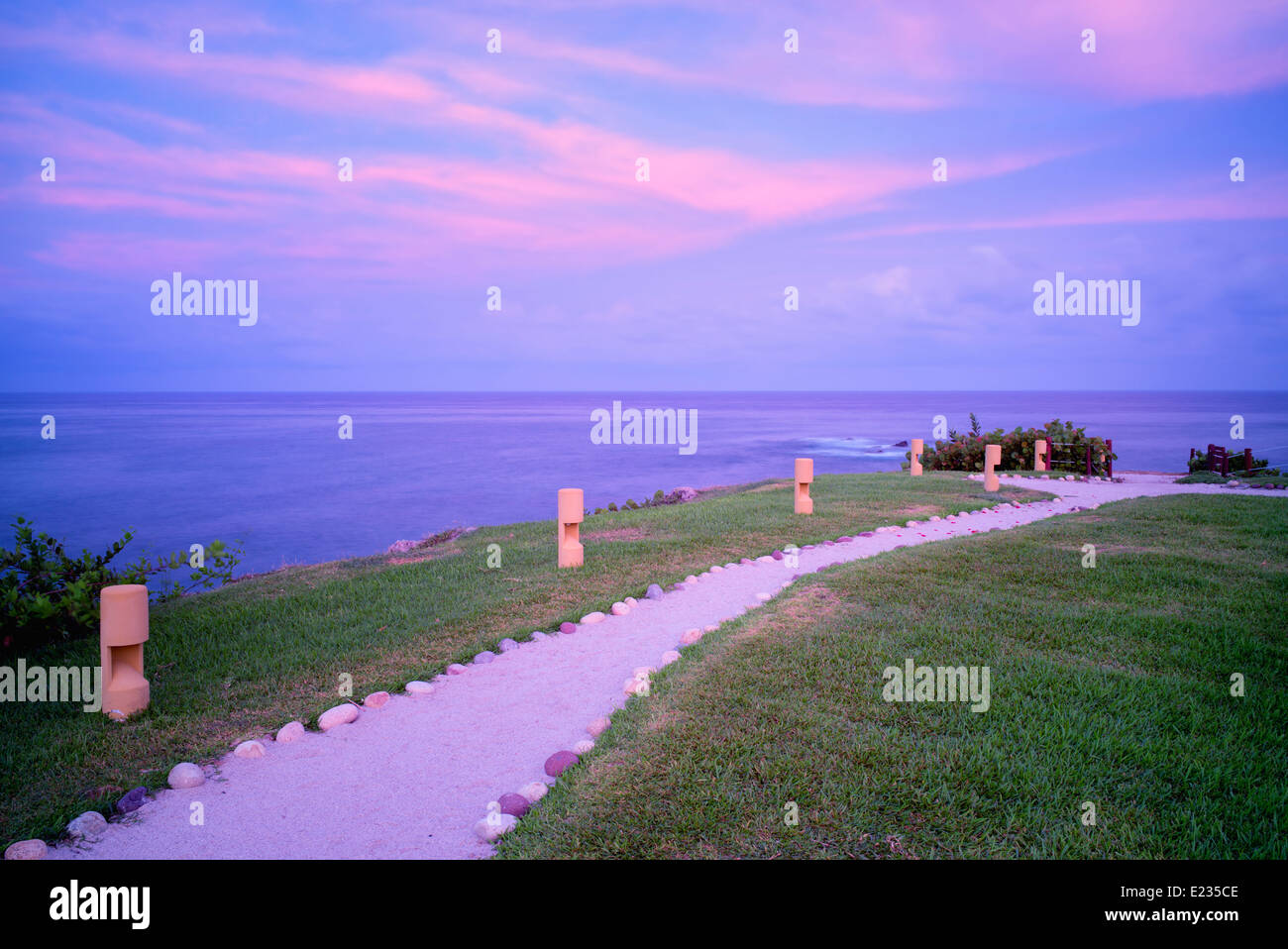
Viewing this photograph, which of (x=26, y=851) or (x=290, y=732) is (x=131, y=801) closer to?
(x=26, y=851)

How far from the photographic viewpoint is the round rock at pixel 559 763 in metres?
3.68

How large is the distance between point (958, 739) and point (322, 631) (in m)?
4.87

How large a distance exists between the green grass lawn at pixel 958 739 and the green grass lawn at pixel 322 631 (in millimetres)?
1902

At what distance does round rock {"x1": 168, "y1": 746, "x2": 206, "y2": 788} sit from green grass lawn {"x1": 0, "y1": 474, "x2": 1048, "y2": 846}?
84 mm

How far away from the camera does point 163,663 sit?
5.33 meters

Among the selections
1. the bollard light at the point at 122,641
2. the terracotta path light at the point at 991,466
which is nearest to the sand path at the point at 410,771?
the bollard light at the point at 122,641

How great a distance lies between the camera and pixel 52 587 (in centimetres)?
648

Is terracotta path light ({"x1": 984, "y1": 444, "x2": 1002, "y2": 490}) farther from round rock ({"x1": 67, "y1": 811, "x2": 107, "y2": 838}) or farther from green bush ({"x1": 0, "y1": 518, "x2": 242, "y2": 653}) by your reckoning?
round rock ({"x1": 67, "y1": 811, "x2": 107, "y2": 838})

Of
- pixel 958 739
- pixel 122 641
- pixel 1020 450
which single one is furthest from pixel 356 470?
pixel 958 739

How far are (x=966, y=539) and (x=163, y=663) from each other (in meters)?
8.38

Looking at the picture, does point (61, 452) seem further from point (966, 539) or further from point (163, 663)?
point (966, 539)

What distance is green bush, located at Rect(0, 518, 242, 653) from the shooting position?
5.75 metres
